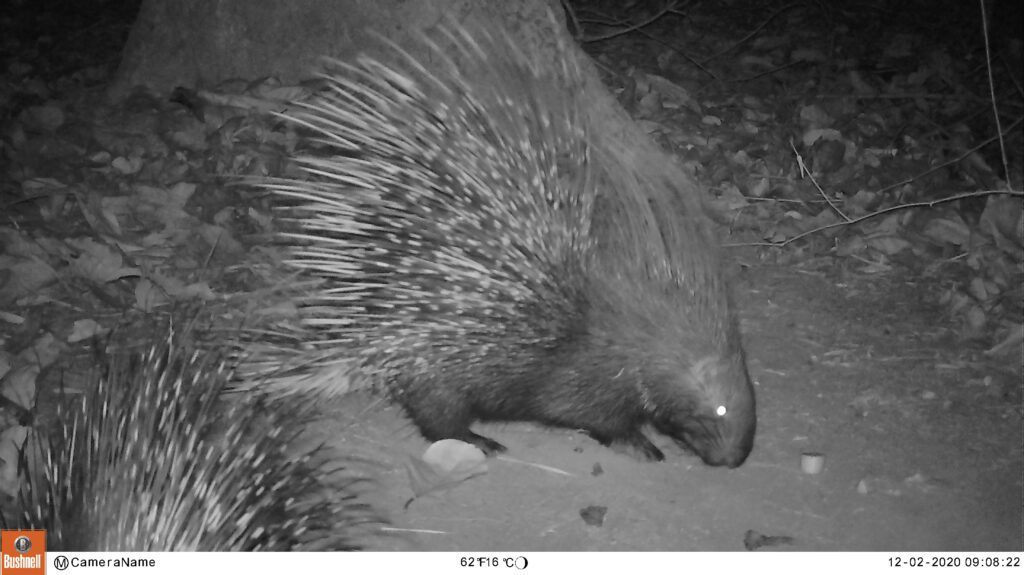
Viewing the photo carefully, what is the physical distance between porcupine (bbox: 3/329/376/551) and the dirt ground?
566 millimetres

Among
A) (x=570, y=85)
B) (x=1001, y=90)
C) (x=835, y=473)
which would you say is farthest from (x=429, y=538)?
(x=1001, y=90)

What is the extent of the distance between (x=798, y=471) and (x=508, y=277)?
1087 millimetres

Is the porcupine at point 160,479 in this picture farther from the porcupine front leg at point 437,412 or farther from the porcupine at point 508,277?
the porcupine front leg at point 437,412

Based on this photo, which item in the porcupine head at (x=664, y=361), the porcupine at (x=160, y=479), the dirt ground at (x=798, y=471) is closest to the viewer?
the porcupine at (x=160, y=479)

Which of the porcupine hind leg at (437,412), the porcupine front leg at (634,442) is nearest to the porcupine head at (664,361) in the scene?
the porcupine front leg at (634,442)

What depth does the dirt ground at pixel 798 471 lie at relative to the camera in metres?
2.50

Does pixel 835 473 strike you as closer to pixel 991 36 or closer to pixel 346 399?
pixel 346 399
